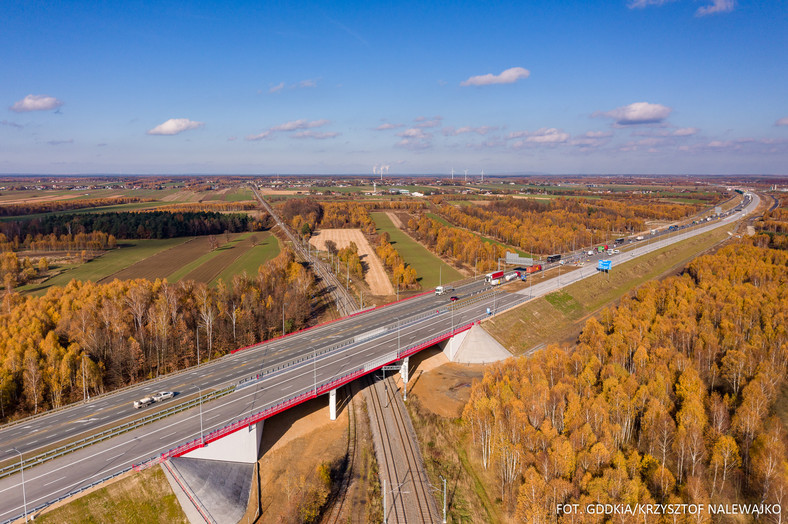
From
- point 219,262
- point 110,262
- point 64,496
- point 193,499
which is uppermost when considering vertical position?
point 110,262

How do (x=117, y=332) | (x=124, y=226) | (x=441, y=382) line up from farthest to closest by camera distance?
(x=124, y=226) < (x=441, y=382) < (x=117, y=332)

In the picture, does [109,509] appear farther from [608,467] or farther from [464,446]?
[608,467]

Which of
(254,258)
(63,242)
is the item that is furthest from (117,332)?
(63,242)

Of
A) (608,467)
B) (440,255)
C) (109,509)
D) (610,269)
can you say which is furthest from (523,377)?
(440,255)

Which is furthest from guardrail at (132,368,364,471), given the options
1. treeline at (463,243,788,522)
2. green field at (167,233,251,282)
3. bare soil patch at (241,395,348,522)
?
green field at (167,233,251,282)

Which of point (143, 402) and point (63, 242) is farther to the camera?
point (63, 242)

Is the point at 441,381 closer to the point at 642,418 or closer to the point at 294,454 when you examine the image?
the point at 294,454
